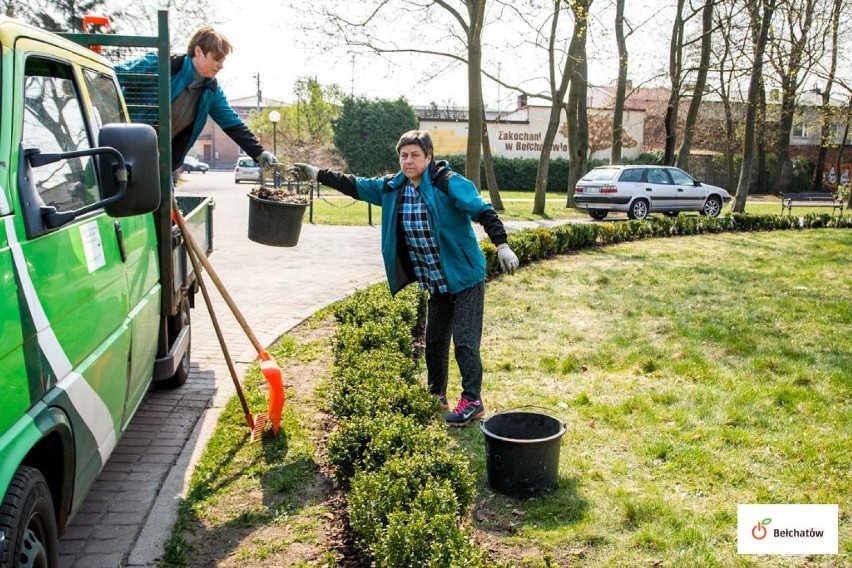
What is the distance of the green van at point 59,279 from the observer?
7.37ft

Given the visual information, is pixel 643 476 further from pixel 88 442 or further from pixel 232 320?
pixel 232 320

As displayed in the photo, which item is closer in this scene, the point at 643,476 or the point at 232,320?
the point at 643,476

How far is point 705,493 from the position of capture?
423cm

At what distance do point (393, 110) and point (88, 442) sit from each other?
145ft

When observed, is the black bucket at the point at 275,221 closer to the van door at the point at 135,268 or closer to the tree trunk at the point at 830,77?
the van door at the point at 135,268

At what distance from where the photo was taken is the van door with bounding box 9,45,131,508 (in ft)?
8.03

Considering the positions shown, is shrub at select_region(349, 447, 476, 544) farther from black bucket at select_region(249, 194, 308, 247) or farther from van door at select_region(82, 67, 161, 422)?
black bucket at select_region(249, 194, 308, 247)

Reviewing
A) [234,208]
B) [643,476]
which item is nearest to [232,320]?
[643,476]

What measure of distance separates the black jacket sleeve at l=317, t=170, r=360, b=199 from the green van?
1658 millimetres

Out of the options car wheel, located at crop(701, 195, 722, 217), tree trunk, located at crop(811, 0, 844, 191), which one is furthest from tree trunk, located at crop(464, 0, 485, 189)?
tree trunk, located at crop(811, 0, 844, 191)

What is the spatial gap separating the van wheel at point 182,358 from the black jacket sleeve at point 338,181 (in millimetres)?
1294


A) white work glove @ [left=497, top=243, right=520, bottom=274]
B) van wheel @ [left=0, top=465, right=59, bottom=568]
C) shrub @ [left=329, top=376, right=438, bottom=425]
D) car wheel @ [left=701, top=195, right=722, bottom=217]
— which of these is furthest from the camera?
car wheel @ [left=701, top=195, right=722, bottom=217]

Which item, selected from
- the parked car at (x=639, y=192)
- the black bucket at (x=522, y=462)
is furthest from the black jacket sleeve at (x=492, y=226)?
the parked car at (x=639, y=192)

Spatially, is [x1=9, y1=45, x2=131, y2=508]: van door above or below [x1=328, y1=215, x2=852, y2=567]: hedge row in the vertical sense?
above
